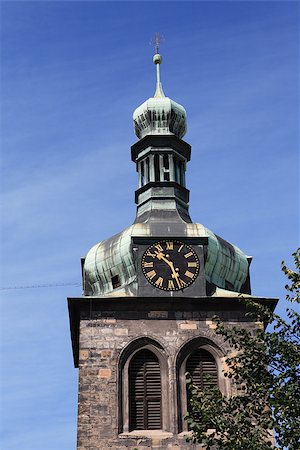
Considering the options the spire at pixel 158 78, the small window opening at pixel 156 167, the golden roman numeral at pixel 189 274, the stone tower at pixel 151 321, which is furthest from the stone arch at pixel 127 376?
the spire at pixel 158 78

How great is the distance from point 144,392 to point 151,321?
1895 mm

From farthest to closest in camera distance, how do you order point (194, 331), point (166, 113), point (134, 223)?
point (166, 113), point (134, 223), point (194, 331)

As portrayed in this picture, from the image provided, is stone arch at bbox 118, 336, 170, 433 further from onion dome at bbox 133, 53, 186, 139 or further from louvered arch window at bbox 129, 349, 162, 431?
onion dome at bbox 133, 53, 186, 139

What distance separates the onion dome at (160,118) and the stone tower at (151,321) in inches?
98.2

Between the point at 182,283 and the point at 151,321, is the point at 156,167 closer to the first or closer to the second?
the point at 182,283

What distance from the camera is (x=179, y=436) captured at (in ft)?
89.0

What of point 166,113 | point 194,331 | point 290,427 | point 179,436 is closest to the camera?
point 290,427

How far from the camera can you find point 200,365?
93.8 ft

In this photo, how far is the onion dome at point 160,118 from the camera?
111 ft

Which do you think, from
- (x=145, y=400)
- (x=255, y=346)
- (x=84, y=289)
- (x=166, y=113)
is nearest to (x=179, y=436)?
(x=145, y=400)

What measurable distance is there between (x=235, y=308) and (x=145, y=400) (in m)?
3.47

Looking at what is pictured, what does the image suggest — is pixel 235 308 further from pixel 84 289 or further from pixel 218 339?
pixel 84 289

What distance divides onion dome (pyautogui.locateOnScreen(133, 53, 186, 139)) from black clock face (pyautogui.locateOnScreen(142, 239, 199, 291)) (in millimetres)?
5032

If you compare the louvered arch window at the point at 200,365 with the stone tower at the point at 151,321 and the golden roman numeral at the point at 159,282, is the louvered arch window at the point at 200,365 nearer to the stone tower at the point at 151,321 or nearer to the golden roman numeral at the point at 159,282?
the stone tower at the point at 151,321
